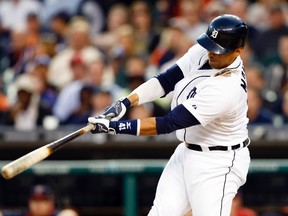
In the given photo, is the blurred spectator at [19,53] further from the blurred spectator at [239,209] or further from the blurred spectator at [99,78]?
the blurred spectator at [239,209]

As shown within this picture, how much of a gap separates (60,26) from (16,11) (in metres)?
0.78

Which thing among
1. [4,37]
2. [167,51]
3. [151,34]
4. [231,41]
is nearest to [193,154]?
[231,41]

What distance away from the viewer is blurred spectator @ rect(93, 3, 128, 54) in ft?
33.7

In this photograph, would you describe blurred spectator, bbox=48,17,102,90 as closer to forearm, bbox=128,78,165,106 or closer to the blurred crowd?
the blurred crowd

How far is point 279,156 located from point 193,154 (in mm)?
2410

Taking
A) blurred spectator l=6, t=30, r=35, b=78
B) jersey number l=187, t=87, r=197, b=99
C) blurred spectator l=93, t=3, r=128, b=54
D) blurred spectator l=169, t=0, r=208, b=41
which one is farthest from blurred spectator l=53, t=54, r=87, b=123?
jersey number l=187, t=87, r=197, b=99

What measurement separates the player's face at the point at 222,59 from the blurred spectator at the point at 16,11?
624 centimetres

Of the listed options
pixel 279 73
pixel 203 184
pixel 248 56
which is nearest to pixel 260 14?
pixel 248 56

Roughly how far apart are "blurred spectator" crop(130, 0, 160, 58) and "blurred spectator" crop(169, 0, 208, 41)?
0.31 meters

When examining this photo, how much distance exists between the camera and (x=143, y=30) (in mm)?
10258

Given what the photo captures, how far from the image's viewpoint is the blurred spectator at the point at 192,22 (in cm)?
991

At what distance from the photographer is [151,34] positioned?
10.3 metres

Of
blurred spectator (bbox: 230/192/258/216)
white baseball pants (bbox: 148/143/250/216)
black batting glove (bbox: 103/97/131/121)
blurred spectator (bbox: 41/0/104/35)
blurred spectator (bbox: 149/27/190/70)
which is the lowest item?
blurred spectator (bbox: 230/192/258/216)

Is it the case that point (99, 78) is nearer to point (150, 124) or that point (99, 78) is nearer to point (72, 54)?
point (72, 54)
